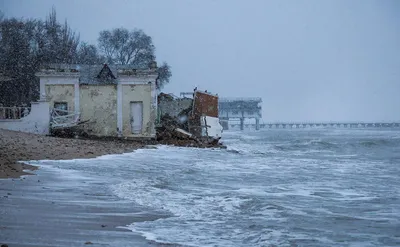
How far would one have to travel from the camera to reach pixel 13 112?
28859 mm

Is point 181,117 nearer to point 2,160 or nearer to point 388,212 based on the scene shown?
point 2,160

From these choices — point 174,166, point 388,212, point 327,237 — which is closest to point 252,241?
point 327,237

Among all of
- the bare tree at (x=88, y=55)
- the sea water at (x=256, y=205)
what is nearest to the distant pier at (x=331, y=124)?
the bare tree at (x=88, y=55)

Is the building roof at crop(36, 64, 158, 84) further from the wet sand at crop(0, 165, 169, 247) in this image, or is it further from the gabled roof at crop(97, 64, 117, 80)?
the wet sand at crop(0, 165, 169, 247)

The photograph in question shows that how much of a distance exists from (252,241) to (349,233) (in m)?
1.40

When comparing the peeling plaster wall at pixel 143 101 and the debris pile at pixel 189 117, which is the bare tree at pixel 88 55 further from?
the peeling plaster wall at pixel 143 101

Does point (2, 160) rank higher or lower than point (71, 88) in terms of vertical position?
lower

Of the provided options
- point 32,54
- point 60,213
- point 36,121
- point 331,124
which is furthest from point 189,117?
point 331,124

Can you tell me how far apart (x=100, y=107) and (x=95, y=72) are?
267 centimetres

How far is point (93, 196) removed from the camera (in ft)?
25.7

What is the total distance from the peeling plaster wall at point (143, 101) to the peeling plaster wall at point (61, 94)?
3260 millimetres

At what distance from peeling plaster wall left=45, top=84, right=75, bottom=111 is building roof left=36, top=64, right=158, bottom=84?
30.8 inches

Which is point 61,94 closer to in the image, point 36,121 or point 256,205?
point 36,121

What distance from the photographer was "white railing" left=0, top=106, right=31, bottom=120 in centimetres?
2856
